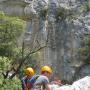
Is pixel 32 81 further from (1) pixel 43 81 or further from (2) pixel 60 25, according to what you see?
(2) pixel 60 25

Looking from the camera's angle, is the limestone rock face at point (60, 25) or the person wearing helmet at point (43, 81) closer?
the person wearing helmet at point (43, 81)

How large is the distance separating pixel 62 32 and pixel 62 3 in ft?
4.82

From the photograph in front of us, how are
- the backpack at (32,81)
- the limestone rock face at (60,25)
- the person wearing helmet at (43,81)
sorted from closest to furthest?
the person wearing helmet at (43,81)
the backpack at (32,81)
the limestone rock face at (60,25)

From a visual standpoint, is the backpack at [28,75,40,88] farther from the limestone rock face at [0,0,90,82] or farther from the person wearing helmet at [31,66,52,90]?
the limestone rock face at [0,0,90,82]

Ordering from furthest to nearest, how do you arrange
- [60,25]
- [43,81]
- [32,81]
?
[60,25]
[32,81]
[43,81]

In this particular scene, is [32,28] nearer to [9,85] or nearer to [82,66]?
[82,66]

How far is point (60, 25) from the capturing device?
19.5 metres

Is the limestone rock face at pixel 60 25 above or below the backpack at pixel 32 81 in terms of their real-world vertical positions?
below

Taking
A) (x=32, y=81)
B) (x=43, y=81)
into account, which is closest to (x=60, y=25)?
(x=32, y=81)

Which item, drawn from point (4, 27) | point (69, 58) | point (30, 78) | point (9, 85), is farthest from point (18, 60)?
point (30, 78)

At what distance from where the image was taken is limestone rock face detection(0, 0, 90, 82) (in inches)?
745

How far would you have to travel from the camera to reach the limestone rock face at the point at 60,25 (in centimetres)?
1892

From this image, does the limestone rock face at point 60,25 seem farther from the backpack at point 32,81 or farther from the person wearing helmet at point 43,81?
the person wearing helmet at point 43,81

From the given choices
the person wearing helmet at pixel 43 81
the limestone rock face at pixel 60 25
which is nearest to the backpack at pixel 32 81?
the person wearing helmet at pixel 43 81
